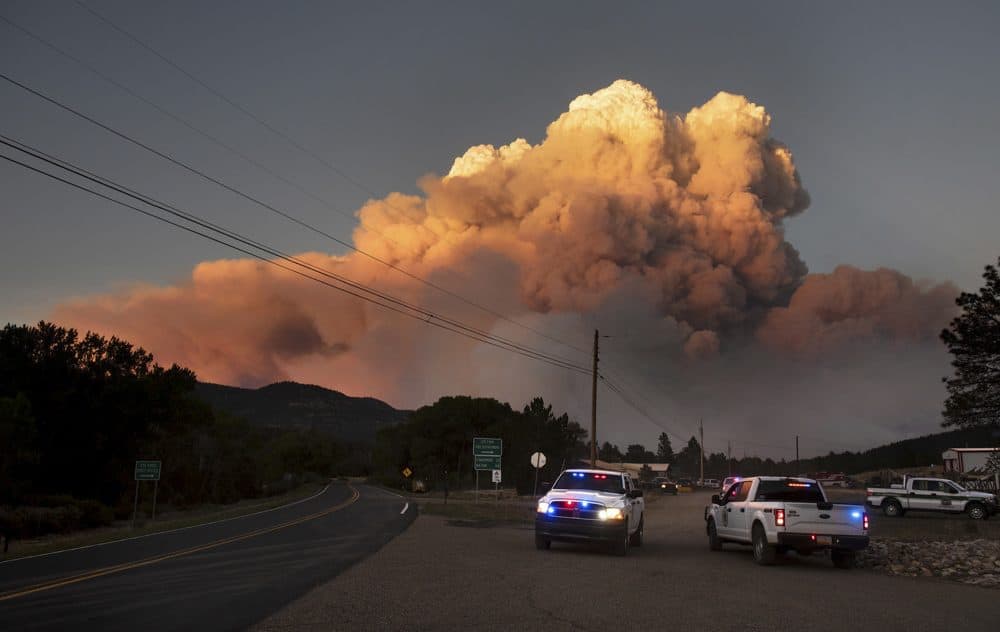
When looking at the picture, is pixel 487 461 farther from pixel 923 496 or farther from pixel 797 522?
pixel 797 522

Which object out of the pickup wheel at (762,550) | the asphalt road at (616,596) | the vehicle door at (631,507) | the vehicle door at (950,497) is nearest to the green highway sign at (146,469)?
the asphalt road at (616,596)

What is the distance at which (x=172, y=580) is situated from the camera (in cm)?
1258

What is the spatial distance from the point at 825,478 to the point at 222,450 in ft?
223

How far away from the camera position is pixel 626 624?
367 inches

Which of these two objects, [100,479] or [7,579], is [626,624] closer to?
[7,579]

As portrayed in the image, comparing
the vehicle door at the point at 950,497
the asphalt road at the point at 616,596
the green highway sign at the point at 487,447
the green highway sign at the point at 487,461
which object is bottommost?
the asphalt road at the point at 616,596

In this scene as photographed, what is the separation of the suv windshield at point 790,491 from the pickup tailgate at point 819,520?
874 millimetres

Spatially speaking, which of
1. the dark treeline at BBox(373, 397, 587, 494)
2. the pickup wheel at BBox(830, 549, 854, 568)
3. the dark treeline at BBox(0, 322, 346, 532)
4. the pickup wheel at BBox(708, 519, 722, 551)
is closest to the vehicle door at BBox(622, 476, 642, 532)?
the pickup wheel at BBox(708, 519, 722, 551)

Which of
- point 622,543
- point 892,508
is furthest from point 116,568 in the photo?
point 892,508

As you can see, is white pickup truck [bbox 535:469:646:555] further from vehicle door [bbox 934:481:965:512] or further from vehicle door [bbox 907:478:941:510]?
vehicle door [bbox 907:478:941:510]

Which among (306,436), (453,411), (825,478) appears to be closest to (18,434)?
(453,411)

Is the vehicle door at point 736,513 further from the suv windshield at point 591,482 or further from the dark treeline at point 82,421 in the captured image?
the dark treeline at point 82,421

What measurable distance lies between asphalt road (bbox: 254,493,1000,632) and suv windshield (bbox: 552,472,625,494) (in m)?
1.54

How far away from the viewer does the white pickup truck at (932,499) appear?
3744 cm
